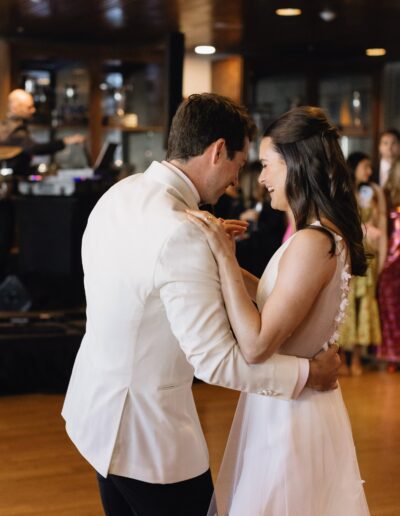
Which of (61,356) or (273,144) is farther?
(61,356)

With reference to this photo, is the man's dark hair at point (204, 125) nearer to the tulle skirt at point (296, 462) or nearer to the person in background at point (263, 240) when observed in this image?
the tulle skirt at point (296, 462)

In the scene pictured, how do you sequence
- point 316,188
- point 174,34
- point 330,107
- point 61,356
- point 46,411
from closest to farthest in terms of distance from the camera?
point 316,188 < point 46,411 < point 61,356 < point 174,34 < point 330,107

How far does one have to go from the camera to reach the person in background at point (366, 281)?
6.29m

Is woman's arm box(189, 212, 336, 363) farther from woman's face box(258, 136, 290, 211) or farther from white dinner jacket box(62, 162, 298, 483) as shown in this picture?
woman's face box(258, 136, 290, 211)

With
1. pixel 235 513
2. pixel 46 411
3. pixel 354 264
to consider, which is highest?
pixel 354 264

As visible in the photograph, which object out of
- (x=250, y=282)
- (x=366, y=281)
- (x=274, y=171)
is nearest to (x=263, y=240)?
(x=366, y=281)

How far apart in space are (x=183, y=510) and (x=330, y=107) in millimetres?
9306

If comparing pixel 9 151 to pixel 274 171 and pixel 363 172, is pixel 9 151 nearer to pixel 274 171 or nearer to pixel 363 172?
pixel 363 172

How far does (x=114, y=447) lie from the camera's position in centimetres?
182

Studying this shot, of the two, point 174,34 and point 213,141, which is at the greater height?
point 174,34

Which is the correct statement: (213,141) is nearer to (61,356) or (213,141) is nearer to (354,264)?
(354,264)

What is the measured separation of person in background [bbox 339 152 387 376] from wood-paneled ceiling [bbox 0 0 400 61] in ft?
4.41

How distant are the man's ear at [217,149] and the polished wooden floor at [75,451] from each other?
211 cm

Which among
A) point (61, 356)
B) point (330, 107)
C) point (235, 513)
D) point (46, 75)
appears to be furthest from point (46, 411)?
point (330, 107)
